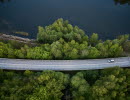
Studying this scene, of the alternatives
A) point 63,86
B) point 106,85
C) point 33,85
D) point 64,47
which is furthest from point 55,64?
point 106,85

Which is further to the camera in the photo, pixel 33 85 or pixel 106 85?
pixel 33 85

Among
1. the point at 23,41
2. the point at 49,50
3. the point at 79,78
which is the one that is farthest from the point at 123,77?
the point at 23,41

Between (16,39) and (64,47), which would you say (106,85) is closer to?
(64,47)

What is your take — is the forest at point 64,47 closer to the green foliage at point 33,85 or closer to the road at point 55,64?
the road at point 55,64

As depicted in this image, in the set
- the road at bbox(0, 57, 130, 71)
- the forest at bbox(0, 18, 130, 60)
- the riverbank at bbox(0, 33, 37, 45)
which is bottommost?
the road at bbox(0, 57, 130, 71)

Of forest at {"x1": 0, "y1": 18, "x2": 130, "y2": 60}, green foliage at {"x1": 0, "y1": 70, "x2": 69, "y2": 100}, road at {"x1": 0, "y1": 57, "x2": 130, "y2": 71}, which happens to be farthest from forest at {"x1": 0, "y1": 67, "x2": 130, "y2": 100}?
forest at {"x1": 0, "y1": 18, "x2": 130, "y2": 60}

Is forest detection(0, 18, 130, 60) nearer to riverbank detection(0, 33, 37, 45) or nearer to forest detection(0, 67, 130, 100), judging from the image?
riverbank detection(0, 33, 37, 45)

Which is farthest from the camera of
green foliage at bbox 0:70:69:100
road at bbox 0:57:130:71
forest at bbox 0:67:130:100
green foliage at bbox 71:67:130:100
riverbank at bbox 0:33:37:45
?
riverbank at bbox 0:33:37:45

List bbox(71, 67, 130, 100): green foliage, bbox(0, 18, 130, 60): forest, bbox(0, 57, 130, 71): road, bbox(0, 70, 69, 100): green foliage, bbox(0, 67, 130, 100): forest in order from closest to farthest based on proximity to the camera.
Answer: bbox(0, 70, 69, 100): green foliage < bbox(0, 67, 130, 100): forest < bbox(71, 67, 130, 100): green foliage < bbox(0, 57, 130, 71): road < bbox(0, 18, 130, 60): forest
